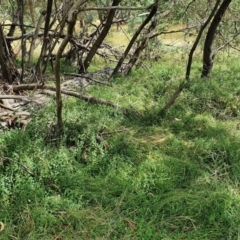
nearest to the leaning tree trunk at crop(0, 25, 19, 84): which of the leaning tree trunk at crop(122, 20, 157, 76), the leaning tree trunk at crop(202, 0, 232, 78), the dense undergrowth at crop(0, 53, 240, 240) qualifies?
the dense undergrowth at crop(0, 53, 240, 240)

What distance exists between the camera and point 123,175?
3.31 metres

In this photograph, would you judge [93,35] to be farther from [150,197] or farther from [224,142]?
[150,197]

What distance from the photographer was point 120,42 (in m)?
11.1

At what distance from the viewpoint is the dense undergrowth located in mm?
2762

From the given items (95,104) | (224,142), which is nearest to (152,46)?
(95,104)

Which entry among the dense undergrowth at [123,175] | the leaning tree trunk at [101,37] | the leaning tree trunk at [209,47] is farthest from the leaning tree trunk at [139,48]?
the dense undergrowth at [123,175]

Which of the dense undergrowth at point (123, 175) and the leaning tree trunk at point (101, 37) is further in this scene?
the leaning tree trunk at point (101, 37)

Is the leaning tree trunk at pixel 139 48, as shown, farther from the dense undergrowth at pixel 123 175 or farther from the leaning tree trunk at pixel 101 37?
the dense undergrowth at pixel 123 175

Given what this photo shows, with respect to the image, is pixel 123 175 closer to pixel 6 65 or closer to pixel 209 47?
pixel 6 65

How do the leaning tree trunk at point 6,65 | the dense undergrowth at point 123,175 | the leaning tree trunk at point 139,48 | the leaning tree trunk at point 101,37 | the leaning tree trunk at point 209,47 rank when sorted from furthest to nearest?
1. the leaning tree trunk at point 139,48
2. the leaning tree trunk at point 101,37
3. the leaning tree trunk at point 209,47
4. the leaning tree trunk at point 6,65
5. the dense undergrowth at point 123,175

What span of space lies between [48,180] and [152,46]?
4.58 m

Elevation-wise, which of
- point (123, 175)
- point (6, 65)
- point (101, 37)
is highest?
point (101, 37)

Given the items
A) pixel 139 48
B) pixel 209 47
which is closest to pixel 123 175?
pixel 209 47

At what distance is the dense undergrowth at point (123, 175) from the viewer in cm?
276
